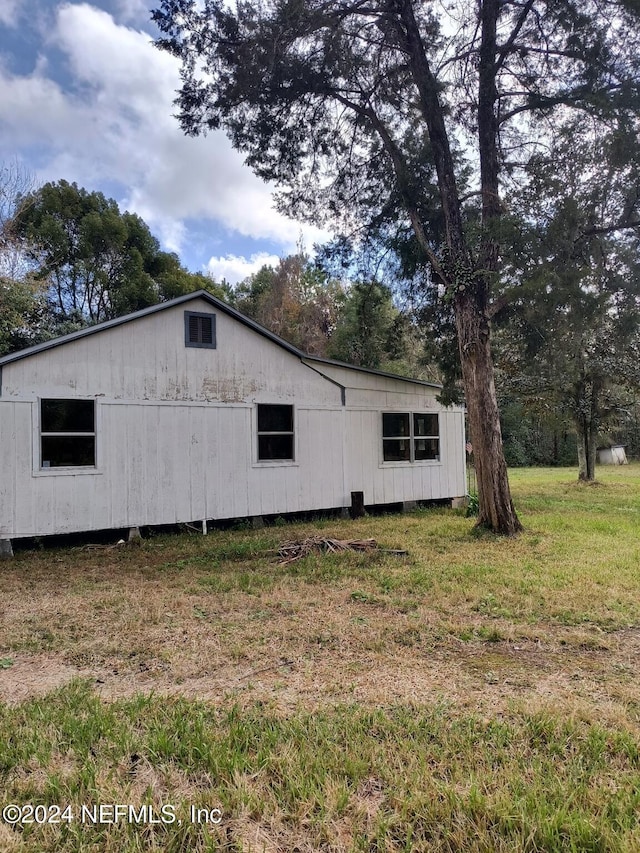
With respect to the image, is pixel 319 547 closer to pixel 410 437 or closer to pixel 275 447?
pixel 275 447

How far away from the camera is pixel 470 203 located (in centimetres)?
915

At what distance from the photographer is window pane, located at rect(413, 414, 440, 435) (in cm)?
1097

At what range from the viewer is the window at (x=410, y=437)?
10555 millimetres

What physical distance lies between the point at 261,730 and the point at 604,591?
3.79m

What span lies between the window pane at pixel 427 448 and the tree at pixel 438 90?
2.96m

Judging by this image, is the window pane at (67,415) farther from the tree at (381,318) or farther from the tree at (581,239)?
the tree at (581,239)

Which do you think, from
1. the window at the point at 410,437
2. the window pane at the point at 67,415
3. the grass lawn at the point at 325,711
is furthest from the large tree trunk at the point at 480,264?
the window pane at the point at 67,415

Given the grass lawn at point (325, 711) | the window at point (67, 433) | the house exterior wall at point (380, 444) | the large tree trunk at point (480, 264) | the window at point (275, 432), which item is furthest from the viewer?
the house exterior wall at point (380, 444)

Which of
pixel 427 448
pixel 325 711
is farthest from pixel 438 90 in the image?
pixel 325 711

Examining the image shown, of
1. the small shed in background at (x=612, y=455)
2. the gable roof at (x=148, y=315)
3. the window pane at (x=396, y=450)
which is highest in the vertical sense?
the gable roof at (x=148, y=315)

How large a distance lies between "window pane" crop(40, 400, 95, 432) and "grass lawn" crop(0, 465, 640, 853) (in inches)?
98.8

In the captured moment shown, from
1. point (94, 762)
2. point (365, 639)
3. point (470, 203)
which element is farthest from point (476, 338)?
point (94, 762)

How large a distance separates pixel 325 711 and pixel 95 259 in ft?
72.9

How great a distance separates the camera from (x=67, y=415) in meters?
7.41
